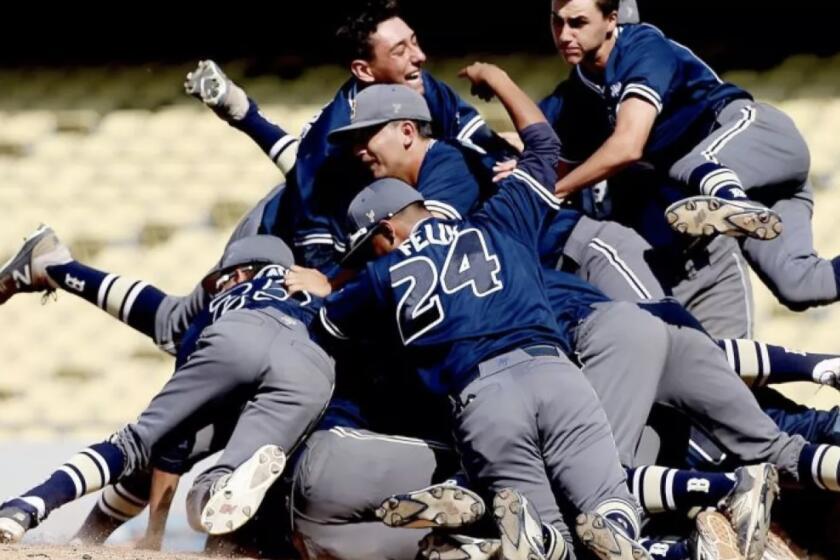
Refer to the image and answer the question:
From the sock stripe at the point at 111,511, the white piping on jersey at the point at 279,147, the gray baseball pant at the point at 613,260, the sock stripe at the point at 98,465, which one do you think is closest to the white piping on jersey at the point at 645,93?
the gray baseball pant at the point at 613,260

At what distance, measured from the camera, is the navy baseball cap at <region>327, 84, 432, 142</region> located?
4121 mm

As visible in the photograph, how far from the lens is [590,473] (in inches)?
138

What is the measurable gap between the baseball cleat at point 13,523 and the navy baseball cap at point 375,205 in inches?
34.3

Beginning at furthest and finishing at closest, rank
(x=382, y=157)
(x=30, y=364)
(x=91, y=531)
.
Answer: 1. (x=30, y=364)
2. (x=91, y=531)
3. (x=382, y=157)

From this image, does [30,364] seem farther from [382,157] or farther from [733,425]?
[733,425]

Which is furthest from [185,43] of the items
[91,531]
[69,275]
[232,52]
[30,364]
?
[91,531]

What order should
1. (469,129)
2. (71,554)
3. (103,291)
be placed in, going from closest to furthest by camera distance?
1. (71,554)
2. (469,129)
3. (103,291)

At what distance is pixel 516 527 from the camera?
332 centimetres

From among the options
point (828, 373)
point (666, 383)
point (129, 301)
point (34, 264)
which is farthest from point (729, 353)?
point (34, 264)

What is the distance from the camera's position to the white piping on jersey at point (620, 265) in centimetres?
412

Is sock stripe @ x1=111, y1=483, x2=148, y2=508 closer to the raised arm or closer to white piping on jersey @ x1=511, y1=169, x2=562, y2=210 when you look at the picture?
the raised arm

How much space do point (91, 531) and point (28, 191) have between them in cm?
208

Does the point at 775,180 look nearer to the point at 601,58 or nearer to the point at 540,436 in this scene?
the point at 601,58

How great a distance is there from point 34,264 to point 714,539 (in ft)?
6.39
